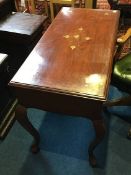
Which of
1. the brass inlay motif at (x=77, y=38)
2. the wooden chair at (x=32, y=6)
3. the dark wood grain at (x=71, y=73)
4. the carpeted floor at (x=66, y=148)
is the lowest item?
the carpeted floor at (x=66, y=148)

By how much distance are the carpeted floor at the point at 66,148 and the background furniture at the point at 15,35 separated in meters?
0.27

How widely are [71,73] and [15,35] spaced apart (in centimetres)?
92

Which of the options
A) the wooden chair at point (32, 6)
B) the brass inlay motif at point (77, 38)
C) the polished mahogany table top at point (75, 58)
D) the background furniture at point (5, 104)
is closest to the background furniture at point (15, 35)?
the background furniture at point (5, 104)

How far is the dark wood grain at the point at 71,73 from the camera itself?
1.17 metres

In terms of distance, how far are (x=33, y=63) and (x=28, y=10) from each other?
83.1 inches

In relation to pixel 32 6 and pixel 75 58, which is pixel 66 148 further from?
pixel 32 6

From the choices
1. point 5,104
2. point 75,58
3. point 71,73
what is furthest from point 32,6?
point 71,73

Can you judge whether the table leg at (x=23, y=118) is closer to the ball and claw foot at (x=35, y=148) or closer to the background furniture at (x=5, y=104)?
the ball and claw foot at (x=35, y=148)

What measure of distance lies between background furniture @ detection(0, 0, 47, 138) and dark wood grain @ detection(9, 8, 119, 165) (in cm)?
47

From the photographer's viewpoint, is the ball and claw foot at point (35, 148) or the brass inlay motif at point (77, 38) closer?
the brass inlay motif at point (77, 38)

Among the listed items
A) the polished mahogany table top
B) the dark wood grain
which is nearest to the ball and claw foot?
the dark wood grain

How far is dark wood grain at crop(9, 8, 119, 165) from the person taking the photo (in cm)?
117

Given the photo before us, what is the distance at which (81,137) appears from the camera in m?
1.70

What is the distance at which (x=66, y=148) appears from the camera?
5.38 feet
